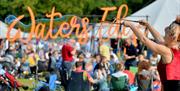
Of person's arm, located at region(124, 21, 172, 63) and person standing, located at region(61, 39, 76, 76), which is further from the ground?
person's arm, located at region(124, 21, 172, 63)

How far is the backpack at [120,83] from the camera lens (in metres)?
12.3

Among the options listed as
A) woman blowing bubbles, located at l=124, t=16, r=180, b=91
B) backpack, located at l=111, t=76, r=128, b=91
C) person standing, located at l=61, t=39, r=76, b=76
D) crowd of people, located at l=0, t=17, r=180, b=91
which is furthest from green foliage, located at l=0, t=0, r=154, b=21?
woman blowing bubbles, located at l=124, t=16, r=180, b=91

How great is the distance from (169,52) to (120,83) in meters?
7.25

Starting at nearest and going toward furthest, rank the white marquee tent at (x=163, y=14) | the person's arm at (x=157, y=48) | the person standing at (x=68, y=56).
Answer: the person's arm at (x=157, y=48) < the person standing at (x=68, y=56) < the white marquee tent at (x=163, y=14)

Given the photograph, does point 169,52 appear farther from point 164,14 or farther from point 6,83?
point 164,14

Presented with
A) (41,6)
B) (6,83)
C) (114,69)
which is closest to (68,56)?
(114,69)

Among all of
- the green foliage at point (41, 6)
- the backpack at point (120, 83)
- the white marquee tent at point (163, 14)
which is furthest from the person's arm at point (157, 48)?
the green foliage at point (41, 6)

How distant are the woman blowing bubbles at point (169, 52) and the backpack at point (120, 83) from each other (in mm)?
6986

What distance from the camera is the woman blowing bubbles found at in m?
5.05

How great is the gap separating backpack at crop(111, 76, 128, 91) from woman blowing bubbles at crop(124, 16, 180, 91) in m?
6.99

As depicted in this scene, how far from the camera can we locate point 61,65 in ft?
60.2

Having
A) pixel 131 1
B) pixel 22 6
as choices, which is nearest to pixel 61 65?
pixel 22 6

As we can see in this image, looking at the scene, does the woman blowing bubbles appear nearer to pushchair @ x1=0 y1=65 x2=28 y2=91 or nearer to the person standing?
pushchair @ x1=0 y1=65 x2=28 y2=91

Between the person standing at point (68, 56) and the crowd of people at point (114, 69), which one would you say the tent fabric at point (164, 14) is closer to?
the crowd of people at point (114, 69)
